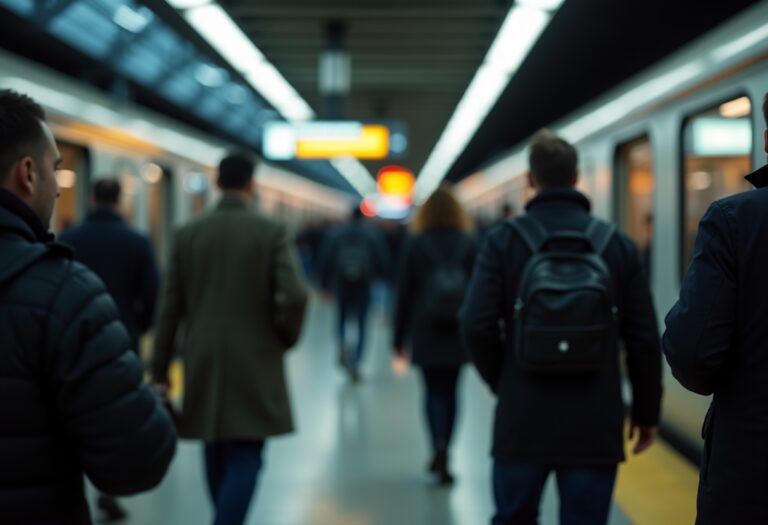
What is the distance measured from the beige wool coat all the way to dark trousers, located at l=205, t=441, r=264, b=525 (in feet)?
0.31

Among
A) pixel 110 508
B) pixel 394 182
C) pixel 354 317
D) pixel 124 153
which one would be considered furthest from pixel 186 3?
pixel 394 182

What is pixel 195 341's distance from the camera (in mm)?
3736

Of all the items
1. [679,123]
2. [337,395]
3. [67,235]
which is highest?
[679,123]

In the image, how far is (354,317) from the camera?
378 inches

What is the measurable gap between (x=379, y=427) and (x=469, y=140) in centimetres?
1640

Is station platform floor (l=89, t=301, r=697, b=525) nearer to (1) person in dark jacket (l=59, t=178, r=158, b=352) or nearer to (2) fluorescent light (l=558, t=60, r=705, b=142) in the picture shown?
(1) person in dark jacket (l=59, t=178, r=158, b=352)

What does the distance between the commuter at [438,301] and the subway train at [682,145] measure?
1255 millimetres

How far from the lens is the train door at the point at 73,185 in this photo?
7.72m

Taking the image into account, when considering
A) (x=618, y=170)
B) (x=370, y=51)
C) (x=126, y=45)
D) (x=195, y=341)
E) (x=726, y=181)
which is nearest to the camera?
(x=195, y=341)

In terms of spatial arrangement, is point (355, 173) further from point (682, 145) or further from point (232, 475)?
point (232, 475)

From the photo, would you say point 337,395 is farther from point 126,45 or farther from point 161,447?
point 161,447

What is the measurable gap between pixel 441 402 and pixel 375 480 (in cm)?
56

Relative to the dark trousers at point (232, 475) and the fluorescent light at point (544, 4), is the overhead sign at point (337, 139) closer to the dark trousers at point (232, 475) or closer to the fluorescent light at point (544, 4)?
the fluorescent light at point (544, 4)

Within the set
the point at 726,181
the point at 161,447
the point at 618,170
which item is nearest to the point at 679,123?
the point at 726,181
